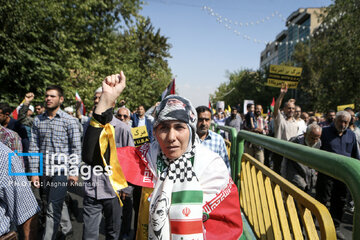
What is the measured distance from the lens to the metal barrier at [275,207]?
1338 millimetres

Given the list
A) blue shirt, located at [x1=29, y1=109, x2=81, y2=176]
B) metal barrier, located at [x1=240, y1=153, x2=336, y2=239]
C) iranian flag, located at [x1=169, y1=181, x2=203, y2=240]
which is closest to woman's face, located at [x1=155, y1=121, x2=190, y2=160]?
iranian flag, located at [x1=169, y1=181, x2=203, y2=240]

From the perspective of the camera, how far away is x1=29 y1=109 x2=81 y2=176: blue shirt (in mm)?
3621

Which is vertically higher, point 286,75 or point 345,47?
Answer: point 345,47

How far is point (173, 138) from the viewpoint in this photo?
1608 mm

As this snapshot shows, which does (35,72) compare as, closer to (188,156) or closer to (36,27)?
(36,27)

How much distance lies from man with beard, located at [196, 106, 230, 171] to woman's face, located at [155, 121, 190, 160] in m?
1.70

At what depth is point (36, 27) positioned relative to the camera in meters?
8.57

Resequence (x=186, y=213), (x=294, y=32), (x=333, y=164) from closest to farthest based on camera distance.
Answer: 1. (x=333, y=164)
2. (x=186, y=213)
3. (x=294, y=32)

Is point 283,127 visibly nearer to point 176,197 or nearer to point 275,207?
point 275,207

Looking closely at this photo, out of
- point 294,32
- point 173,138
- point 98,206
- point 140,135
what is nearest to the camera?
point 173,138

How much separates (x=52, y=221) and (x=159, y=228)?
2596 mm

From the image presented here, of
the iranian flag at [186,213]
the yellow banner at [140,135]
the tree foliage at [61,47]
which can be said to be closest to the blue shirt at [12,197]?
the iranian flag at [186,213]

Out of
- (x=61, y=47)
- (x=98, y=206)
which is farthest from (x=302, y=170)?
(x=61, y=47)

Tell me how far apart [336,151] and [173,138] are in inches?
159
